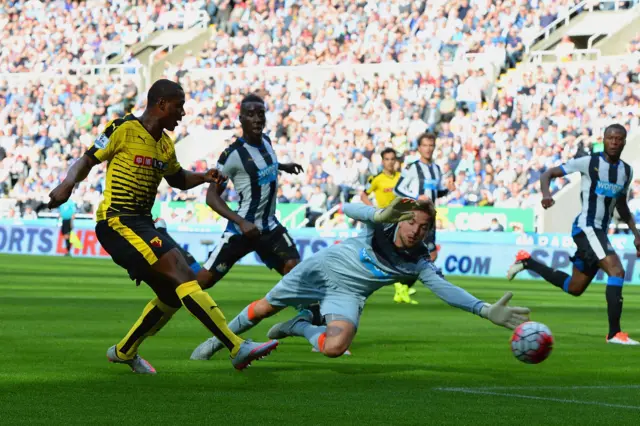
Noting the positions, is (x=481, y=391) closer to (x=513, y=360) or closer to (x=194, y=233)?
(x=513, y=360)

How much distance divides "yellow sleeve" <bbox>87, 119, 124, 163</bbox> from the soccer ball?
3160mm

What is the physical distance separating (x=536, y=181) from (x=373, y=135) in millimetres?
6071

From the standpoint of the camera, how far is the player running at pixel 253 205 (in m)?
12.4

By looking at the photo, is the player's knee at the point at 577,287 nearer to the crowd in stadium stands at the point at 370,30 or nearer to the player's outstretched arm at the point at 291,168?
the player's outstretched arm at the point at 291,168

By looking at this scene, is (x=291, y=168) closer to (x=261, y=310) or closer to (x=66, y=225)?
(x=261, y=310)

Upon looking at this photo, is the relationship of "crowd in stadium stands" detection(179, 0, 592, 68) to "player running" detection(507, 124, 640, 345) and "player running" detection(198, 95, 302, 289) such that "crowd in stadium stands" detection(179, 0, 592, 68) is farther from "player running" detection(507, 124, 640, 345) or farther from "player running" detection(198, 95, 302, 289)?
"player running" detection(198, 95, 302, 289)

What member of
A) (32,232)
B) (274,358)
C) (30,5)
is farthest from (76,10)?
(274,358)

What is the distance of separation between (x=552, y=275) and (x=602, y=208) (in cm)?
132

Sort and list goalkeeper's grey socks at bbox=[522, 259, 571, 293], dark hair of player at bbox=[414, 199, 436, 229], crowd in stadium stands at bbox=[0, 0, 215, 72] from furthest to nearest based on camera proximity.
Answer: crowd in stadium stands at bbox=[0, 0, 215, 72]
goalkeeper's grey socks at bbox=[522, 259, 571, 293]
dark hair of player at bbox=[414, 199, 436, 229]

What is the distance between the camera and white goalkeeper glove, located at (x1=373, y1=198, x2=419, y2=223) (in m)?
9.04

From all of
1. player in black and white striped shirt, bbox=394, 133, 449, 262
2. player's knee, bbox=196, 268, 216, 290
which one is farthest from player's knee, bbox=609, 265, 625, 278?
player in black and white striped shirt, bbox=394, 133, 449, 262

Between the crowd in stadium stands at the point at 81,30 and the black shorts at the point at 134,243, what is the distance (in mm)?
38815

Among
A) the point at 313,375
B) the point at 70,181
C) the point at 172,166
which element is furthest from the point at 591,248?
the point at 70,181

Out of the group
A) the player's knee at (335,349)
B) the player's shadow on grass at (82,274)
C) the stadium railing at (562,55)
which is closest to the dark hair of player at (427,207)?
the player's knee at (335,349)
